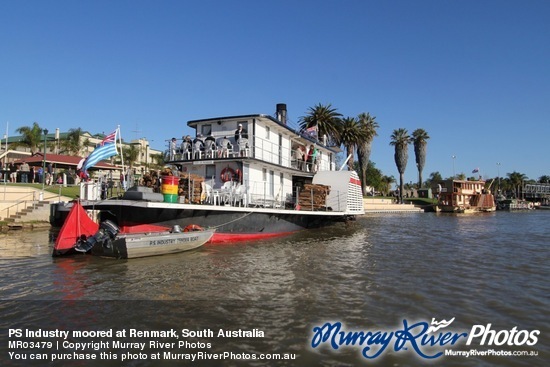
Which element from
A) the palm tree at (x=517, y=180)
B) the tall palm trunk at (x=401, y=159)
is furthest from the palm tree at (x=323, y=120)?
the palm tree at (x=517, y=180)

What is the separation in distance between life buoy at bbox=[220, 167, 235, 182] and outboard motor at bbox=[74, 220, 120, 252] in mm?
7155

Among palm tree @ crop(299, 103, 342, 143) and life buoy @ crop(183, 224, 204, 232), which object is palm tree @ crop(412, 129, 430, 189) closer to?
palm tree @ crop(299, 103, 342, 143)

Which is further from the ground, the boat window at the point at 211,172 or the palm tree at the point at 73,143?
the palm tree at the point at 73,143

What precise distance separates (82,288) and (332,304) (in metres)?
6.18

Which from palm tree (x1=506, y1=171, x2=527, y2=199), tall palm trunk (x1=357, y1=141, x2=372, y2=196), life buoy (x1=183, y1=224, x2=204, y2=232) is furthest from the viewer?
palm tree (x1=506, y1=171, x2=527, y2=199)

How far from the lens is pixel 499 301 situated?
347 inches

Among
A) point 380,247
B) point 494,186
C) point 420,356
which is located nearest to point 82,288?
point 420,356

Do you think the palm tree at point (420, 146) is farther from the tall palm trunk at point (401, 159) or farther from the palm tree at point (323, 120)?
the palm tree at point (323, 120)

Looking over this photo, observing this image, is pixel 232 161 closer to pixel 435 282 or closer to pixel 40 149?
pixel 435 282

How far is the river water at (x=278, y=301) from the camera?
609cm

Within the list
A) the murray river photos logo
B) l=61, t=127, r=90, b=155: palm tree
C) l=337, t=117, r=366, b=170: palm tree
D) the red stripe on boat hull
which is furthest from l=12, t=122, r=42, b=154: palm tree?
the murray river photos logo

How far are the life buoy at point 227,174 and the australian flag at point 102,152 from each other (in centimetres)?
552

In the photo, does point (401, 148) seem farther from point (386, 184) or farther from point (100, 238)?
point (100, 238)

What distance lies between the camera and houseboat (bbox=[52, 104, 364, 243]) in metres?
14.7
